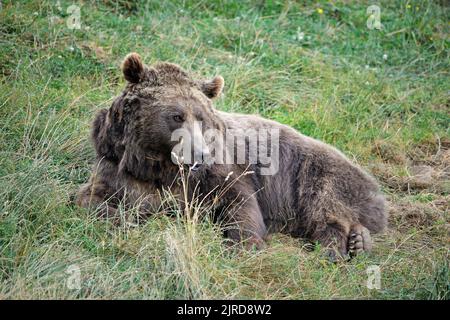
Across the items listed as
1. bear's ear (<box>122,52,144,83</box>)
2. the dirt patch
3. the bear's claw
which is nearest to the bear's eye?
bear's ear (<box>122,52,144,83</box>)

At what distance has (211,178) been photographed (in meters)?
5.90

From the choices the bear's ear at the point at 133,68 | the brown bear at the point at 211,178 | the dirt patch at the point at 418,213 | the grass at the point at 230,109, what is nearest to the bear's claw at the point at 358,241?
the brown bear at the point at 211,178

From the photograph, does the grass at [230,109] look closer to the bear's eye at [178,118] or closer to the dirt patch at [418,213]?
the dirt patch at [418,213]

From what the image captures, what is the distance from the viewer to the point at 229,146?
20.6ft

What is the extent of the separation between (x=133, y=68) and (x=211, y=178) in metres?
1.12

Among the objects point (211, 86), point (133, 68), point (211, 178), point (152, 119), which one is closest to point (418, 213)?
point (211, 178)

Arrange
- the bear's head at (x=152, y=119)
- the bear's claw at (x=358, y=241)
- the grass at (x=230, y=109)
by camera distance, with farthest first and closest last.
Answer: the bear's claw at (x=358, y=241) < the bear's head at (x=152, y=119) < the grass at (x=230, y=109)

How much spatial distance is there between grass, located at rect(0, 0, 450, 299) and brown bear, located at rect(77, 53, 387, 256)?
0.25 metres

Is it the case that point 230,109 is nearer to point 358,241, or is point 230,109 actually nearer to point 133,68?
point 133,68

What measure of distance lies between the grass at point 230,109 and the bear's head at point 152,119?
21.9 inches

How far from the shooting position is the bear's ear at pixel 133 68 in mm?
5688

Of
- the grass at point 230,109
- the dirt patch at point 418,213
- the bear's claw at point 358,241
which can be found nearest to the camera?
the grass at point 230,109

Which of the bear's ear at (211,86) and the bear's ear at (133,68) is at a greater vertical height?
the bear's ear at (133,68)

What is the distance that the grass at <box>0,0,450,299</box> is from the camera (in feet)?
15.7
